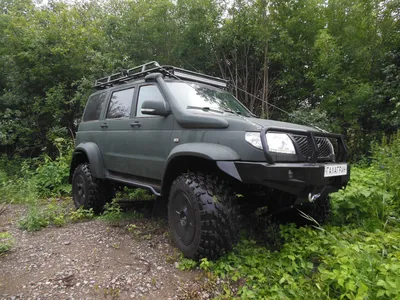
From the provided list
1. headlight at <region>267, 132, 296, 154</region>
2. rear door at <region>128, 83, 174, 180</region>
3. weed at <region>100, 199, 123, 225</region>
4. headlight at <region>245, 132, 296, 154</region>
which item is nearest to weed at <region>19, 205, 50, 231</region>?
weed at <region>100, 199, 123, 225</region>

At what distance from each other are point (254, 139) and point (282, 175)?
37 centimetres

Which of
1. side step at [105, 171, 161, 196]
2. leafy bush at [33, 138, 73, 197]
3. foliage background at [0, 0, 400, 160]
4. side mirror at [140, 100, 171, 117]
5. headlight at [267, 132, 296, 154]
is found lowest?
leafy bush at [33, 138, 73, 197]

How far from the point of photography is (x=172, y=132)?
285 cm

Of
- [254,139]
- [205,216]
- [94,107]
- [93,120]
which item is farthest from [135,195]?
[254,139]

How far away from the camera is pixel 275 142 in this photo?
88.1 inches

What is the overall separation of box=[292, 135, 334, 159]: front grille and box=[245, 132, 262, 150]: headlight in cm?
38

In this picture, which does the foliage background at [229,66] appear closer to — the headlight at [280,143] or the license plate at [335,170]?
the license plate at [335,170]

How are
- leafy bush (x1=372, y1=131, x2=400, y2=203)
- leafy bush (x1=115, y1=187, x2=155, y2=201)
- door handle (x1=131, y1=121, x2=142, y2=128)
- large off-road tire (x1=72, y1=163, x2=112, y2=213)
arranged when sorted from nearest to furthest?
door handle (x1=131, y1=121, x2=142, y2=128) → leafy bush (x1=372, y1=131, x2=400, y2=203) → large off-road tire (x1=72, y1=163, x2=112, y2=213) → leafy bush (x1=115, y1=187, x2=155, y2=201)

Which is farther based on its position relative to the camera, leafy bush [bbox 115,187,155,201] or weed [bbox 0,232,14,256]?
leafy bush [bbox 115,187,155,201]

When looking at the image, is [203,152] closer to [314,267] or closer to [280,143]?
[280,143]

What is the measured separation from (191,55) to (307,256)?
7.44 metres

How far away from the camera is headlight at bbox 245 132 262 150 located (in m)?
2.19

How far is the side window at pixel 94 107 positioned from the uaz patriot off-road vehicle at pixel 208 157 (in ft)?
1.77

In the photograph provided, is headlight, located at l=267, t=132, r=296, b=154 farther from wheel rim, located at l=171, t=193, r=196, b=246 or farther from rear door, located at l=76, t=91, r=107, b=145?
→ rear door, located at l=76, t=91, r=107, b=145
